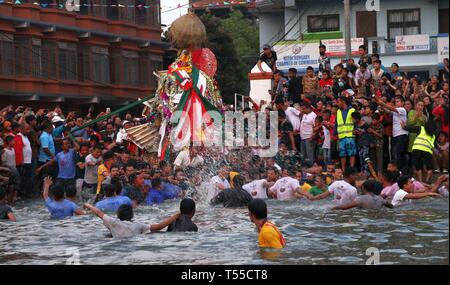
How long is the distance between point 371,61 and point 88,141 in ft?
23.0

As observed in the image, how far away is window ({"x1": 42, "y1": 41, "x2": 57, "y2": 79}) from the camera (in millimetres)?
42406

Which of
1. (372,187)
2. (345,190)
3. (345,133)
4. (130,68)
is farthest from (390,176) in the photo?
(130,68)

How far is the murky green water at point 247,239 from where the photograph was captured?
10.7 meters

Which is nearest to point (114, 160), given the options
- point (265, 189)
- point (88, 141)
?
point (88, 141)

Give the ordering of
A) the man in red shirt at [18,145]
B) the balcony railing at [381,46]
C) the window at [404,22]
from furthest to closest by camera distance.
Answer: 1. the window at [404,22]
2. the balcony railing at [381,46]
3. the man in red shirt at [18,145]

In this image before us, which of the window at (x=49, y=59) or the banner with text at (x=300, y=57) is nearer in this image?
the banner with text at (x=300, y=57)

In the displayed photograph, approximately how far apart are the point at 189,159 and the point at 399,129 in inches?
165

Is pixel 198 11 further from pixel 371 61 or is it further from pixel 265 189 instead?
pixel 265 189

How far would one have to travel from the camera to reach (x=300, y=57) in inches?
1533

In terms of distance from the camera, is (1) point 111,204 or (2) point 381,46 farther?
(2) point 381,46

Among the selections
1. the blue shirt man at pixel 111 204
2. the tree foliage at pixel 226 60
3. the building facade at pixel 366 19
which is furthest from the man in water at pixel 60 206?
the tree foliage at pixel 226 60

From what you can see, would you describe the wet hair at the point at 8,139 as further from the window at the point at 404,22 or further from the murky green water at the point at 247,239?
the window at the point at 404,22

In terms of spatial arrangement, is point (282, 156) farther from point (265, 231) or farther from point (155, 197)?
point (265, 231)

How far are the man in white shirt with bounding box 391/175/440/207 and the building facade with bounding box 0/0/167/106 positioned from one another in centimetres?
2174
